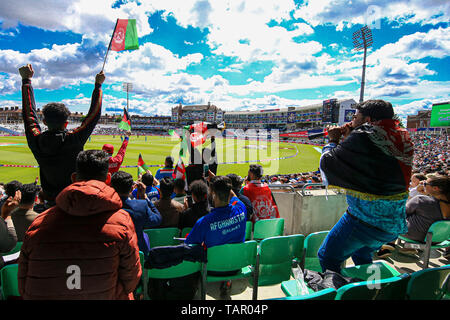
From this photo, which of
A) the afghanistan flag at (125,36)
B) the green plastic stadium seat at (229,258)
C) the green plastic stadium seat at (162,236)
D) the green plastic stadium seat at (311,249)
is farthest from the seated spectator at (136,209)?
the afghanistan flag at (125,36)

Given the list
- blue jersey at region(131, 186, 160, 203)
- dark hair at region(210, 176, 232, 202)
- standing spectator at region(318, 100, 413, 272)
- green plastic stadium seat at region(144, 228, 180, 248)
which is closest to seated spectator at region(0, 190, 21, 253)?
green plastic stadium seat at region(144, 228, 180, 248)

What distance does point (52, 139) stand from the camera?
224 cm

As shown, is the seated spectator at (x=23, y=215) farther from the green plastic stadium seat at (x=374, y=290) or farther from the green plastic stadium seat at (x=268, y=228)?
the green plastic stadium seat at (x=374, y=290)

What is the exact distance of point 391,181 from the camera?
206cm

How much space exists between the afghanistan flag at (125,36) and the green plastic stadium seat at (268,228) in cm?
428

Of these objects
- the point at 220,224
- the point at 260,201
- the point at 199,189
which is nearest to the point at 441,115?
the point at 260,201

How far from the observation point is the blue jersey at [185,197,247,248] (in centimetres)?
264

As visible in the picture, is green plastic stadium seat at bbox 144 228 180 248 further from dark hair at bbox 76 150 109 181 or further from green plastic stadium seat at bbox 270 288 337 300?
green plastic stadium seat at bbox 270 288 337 300

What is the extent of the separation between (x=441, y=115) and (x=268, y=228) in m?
67.1

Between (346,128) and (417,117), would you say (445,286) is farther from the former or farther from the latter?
(417,117)

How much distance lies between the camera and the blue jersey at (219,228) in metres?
2.64

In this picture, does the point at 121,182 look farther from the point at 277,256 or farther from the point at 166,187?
the point at 277,256

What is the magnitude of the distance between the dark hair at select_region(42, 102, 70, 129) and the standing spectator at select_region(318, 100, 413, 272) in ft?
8.89
